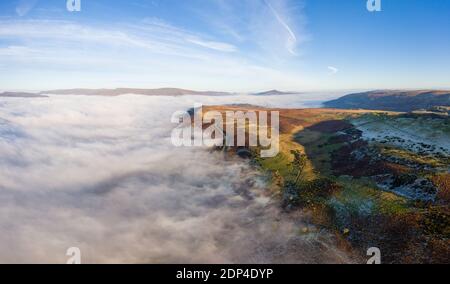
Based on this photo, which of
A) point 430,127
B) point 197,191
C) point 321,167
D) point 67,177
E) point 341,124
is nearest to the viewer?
point 321,167

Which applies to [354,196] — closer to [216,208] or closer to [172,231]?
[216,208]

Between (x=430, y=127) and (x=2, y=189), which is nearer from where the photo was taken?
(x=430, y=127)

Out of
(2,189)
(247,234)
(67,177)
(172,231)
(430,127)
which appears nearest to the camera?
(247,234)

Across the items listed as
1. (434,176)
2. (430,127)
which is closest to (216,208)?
(434,176)

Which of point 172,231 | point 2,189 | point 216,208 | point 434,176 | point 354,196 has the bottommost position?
point 2,189

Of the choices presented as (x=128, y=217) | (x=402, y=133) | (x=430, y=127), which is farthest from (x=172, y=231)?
(x=430, y=127)

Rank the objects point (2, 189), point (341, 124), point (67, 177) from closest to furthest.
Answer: point (341, 124) → point (2, 189) → point (67, 177)

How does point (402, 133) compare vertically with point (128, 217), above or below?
above
